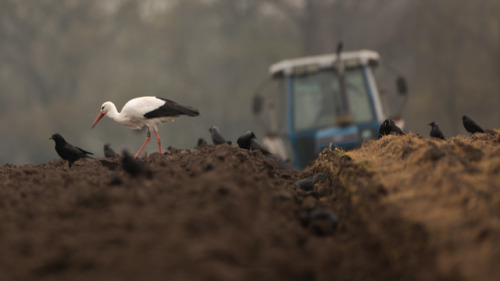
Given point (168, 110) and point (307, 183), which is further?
point (168, 110)

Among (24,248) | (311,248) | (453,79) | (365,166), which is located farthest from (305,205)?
(453,79)

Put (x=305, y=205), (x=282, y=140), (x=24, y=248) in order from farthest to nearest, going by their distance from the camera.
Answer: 1. (x=282, y=140)
2. (x=305, y=205)
3. (x=24, y=248)

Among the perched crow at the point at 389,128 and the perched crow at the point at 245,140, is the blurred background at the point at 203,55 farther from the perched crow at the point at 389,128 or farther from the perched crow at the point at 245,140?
the perched crow at the point at 245,140

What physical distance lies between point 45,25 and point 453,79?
3005 centimetres

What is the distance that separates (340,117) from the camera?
59.4 feet

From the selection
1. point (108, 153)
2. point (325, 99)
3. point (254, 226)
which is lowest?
point (254, 226)

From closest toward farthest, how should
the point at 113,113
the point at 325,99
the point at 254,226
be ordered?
the point at 254,226, the point at 113,113, the point at 325,99

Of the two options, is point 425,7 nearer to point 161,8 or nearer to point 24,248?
point 161,8

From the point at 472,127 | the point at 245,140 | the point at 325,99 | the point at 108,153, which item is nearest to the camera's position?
the point at 472,127

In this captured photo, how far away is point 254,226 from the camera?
13.9 ft

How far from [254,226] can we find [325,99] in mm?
15593

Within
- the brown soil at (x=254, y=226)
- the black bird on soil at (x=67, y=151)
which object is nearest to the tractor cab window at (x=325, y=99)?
the black bird on soil at (x=67, y=151)

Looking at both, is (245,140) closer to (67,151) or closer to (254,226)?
(67,151)

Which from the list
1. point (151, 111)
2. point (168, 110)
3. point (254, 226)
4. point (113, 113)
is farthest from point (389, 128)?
point (254, 226)
